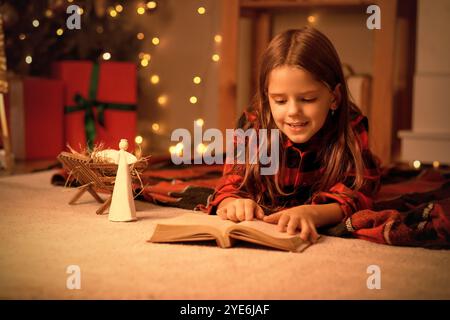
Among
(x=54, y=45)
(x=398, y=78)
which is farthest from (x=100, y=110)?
(x=398, y=78)

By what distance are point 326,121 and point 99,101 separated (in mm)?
1445

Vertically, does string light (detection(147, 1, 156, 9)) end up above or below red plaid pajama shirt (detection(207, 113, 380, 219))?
above

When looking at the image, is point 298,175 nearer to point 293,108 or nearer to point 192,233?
point 293,108

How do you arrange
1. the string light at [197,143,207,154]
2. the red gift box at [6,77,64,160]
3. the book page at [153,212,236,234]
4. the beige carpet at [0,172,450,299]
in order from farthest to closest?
1. the string light at [197,143,207,154]
2. the red gift box at [6,77,64,160]
3. the book page at [153,212,236,234]
4. the beige carpet at [0,172,450,299]

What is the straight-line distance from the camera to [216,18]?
119 inches

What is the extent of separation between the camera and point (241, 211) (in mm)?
1318

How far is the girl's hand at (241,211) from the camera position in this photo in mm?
1317

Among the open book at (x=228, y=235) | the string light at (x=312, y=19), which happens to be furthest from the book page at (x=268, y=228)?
the string light at (x=312, y=19)

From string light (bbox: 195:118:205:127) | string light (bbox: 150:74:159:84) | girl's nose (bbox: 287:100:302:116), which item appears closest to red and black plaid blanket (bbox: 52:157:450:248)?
girl's nose (bbox: 287:100:302:116)

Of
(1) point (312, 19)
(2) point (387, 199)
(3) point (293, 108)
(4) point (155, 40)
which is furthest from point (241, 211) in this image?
(4) point (155, 40)

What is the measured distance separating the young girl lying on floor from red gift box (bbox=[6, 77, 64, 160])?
4.41 feet

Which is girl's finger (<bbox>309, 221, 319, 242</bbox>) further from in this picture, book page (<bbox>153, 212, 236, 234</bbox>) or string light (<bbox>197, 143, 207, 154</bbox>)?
string light (<bbox>197, 143, 207, 154</bbox>)

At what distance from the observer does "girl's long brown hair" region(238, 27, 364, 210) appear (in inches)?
53.4

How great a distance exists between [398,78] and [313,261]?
1.84 meters
